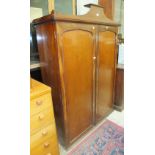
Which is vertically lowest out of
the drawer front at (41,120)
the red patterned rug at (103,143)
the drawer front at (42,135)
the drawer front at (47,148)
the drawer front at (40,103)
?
the red patterned rug at (103,143)

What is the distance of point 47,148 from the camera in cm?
129

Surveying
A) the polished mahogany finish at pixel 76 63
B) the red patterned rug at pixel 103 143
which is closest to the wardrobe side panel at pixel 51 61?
the polished mahogany finish at pixel 76 63

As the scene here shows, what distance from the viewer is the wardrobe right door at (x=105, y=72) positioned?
1.69 metres

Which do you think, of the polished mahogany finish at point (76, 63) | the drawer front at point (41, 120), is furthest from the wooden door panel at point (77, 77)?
the drawer front at point (41, 120)

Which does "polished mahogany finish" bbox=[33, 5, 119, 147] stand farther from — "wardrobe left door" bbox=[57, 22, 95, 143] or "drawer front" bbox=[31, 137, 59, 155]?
"drawer front" bbox=[31, 137, 59, 155]

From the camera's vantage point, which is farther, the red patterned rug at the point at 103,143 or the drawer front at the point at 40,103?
the red patterned rug at the point at 103,143

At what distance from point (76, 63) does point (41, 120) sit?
2.07 feet

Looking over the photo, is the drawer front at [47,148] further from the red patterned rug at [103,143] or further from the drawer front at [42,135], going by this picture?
the red patterned rug at [103,143]

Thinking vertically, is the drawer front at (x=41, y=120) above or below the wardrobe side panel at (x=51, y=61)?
below

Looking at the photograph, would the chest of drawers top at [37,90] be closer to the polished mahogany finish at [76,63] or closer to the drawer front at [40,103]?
the drawer front at [40,103]

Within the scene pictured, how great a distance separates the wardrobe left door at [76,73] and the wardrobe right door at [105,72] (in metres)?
0.15

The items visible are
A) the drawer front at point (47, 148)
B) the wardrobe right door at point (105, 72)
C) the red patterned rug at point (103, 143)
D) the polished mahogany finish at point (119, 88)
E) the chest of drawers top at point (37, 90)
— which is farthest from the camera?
the polished mahogany finish at point (119, 88)

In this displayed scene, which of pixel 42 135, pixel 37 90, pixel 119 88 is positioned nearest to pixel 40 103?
pixel 37 90

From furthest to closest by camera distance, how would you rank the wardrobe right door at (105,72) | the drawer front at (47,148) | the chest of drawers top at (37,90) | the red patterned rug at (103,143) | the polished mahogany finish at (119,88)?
the polished mahogany finish at (119,88), the wardrobe right door at (105,72), the red patterned rug at (103,143), the drawer front at (47,148), the chest of drawers top at (37,90)
